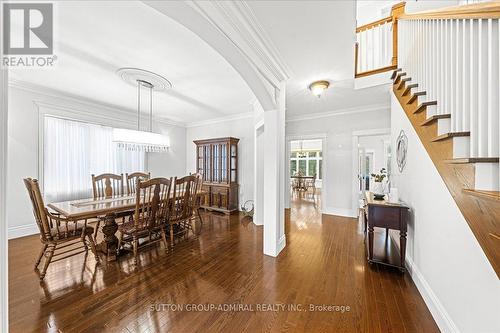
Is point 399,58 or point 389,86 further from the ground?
point 399,58

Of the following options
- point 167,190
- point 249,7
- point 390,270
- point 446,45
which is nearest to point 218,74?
point 249,7

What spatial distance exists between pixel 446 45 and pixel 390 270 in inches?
93.3

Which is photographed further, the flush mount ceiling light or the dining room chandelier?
the flush mount ceiling light

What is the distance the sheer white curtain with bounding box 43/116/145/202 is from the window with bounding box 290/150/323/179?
833 cm

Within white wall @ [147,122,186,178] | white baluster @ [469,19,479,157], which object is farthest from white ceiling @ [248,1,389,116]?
white wall @ [147,122,186,178]

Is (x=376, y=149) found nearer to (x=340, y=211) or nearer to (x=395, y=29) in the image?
(x=340, y=211)

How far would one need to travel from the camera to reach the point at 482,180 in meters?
1.07

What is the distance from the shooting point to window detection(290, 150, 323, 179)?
10.6 m

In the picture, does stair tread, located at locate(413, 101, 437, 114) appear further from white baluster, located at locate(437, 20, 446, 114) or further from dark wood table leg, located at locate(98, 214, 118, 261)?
dark wood table leg, located at locate(98, 214, 118, 261)

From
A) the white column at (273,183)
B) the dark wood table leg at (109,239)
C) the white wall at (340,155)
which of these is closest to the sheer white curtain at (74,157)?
the dark wood table leg at (109,239)

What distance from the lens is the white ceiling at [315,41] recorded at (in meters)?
1.73

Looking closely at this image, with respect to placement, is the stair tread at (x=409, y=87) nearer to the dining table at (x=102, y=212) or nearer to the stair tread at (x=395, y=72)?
the stair tread at (x=395, y=72)

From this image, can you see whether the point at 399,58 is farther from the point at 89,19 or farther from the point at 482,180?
the point at 89,19

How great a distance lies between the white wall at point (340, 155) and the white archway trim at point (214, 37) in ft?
9.29
